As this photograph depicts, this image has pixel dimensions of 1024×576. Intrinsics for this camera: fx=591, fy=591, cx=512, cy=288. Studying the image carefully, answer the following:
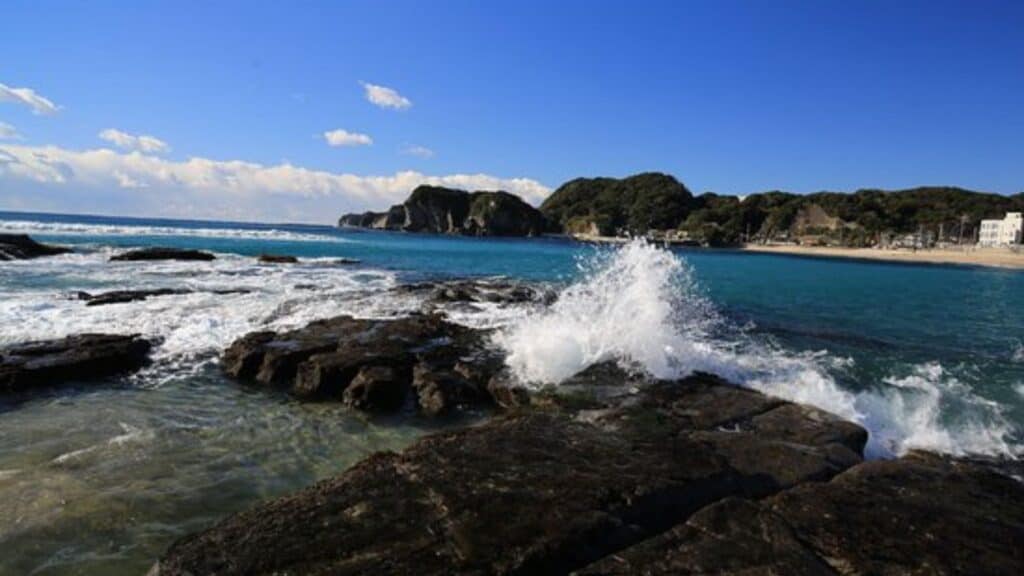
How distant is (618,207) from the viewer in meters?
194

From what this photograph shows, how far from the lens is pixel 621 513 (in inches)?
207

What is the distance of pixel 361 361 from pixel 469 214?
173088 millimetres

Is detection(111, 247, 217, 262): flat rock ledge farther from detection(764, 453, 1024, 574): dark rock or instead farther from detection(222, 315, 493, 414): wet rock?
detection(764, 453, 1024, 574): dark rock

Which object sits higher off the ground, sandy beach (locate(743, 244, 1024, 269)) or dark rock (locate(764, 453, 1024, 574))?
dark rock (locate(764, 453, 1024, 574))

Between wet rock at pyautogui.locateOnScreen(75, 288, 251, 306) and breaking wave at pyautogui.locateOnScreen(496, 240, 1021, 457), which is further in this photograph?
wet rock at pyautogui.locateOnScreen(75, 288, 251, 306)

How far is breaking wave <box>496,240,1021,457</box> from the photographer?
33.1 ft

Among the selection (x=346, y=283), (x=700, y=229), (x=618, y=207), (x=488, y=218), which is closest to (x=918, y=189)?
(x=700, y=229)

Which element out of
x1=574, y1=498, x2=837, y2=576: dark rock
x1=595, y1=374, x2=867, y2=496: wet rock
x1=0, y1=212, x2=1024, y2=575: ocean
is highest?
x1=574, y1=498, x2=837, y2=576: dark rock

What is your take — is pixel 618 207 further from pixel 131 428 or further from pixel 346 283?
pixel 131 428

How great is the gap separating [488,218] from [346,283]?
149 meters

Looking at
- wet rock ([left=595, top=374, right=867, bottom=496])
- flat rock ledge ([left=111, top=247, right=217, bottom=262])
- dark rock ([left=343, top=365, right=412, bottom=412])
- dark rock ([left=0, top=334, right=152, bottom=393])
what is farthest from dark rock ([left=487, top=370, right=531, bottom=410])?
flat rock ledge ([left=111, top=247, right=217, bottom=262])

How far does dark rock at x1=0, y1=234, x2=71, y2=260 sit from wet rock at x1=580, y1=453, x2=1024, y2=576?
43.3 meters

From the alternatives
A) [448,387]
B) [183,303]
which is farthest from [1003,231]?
[183,303]

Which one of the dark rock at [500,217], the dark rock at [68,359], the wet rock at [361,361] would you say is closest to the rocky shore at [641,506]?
the wet rock at [361,361]
